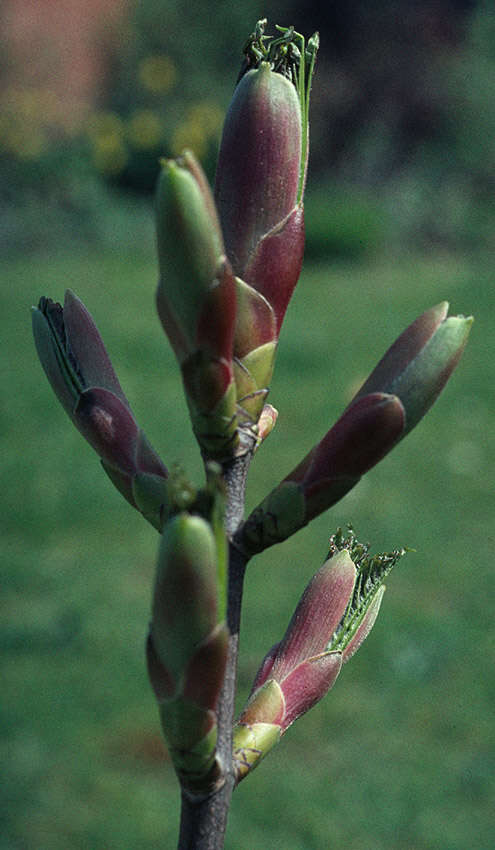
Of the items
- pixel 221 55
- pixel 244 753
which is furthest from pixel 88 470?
pixel 221 55

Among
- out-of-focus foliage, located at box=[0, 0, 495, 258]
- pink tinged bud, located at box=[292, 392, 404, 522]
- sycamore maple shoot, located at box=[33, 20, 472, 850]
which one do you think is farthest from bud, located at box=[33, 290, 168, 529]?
out-of-focus foliage, located at box=[0, 0, 495, 258]

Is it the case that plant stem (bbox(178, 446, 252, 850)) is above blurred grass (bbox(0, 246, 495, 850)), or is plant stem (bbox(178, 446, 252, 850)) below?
above

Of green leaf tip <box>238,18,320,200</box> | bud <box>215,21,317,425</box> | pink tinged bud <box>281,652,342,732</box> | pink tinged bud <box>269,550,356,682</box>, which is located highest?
green leaf tip <box>238,18,320,200</box>

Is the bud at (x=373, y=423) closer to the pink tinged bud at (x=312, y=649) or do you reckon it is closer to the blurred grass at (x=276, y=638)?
the pink tinged bud at (x=312, y=649)

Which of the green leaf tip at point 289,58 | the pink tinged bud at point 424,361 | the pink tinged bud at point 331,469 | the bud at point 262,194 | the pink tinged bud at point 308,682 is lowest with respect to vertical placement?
the pink tinged bud at point 308,682

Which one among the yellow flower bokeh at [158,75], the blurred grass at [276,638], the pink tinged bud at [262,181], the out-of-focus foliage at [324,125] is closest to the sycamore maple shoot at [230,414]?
the pink tinged bud at [262,181]

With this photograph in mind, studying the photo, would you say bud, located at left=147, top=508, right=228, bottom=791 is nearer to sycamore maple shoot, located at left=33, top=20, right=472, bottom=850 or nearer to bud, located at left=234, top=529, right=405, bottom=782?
sycamore maple shoot, located at left=33, top=20, right=472, bottom=850

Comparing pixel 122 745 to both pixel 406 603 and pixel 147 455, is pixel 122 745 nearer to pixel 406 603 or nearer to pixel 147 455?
pixel 406 603

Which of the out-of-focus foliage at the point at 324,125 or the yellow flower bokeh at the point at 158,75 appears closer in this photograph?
the out-of-focus foliage at the point at 324,125
